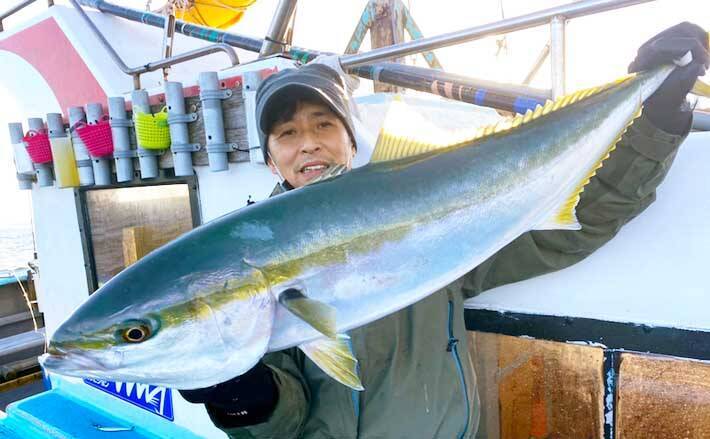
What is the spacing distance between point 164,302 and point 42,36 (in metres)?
4.29

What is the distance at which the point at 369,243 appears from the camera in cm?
126

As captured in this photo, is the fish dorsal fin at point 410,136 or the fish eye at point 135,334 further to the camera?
the fish dorsal fin at point 410,136

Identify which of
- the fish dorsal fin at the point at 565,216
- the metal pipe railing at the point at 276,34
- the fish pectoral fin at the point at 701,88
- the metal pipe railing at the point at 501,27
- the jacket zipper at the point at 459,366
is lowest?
the jacket zipper at the point at 459,366

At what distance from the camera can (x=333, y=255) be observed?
123cm

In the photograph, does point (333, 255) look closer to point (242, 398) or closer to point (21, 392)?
point (242, 398)

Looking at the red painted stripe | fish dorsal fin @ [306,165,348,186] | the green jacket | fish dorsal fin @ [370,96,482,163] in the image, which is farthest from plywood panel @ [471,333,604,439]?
the red painted stripe

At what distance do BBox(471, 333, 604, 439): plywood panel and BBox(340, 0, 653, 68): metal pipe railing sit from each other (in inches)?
49.0

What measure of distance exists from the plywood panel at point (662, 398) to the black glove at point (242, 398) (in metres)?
1.34

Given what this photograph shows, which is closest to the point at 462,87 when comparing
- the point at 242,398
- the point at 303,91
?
the point at 303,91

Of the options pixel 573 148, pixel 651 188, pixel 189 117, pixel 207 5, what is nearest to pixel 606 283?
pixel 651 188

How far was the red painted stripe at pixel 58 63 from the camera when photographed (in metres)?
4.09

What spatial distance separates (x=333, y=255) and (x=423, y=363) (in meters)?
0.70

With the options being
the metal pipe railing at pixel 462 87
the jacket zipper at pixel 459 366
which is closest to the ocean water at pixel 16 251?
the metal pipe railing at pixel 462 87

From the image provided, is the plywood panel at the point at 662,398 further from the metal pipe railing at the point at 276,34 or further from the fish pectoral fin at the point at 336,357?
the metal pipe railing at the point at 276,34
